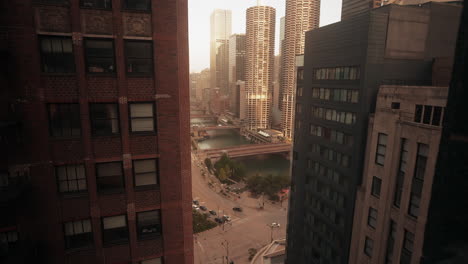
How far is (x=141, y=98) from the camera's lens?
1384 centimetres

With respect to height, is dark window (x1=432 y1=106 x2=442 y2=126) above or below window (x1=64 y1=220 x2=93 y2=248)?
above

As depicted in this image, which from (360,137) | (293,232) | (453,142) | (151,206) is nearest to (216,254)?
(293,232)

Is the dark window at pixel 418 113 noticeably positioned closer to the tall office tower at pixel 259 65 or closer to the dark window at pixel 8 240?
the dark window at pixel 8 240

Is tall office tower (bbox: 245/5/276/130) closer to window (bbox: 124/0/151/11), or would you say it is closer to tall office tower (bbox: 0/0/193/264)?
tall office tower (bbox: 0/0/193/264)

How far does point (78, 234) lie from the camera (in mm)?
13828

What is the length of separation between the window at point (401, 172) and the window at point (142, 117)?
19.9 m

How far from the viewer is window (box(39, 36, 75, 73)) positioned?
12350mm

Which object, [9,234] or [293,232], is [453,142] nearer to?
[9,234]

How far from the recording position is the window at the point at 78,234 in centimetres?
1370

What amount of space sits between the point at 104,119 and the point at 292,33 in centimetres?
17258

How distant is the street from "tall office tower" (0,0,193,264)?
46.1m

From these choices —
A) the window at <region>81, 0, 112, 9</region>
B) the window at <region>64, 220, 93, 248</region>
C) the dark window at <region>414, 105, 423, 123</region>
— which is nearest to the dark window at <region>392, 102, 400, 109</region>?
the dark window at <region>414, 105, 423, 123</region>

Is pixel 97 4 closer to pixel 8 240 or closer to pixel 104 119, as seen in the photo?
pixel 104 119

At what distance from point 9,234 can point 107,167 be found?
5262 millimetres
